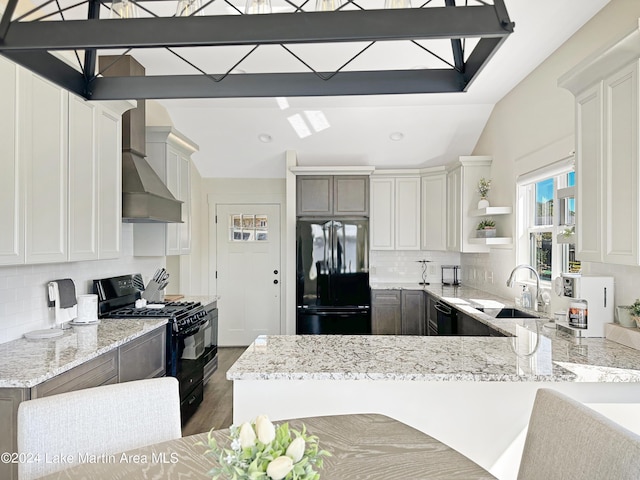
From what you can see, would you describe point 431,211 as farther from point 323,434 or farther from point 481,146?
point 323,434

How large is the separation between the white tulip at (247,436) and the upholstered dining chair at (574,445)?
2.79ft

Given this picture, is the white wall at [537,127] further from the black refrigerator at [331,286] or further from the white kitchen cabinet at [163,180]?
the white kitchen cabinet at [163,180]

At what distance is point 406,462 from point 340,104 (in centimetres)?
412

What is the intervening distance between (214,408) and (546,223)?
10.6ft

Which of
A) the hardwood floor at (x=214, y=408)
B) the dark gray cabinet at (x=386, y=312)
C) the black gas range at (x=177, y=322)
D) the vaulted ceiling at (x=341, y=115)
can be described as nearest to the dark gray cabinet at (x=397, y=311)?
the dark gray cabinet at (x=386, y=312)

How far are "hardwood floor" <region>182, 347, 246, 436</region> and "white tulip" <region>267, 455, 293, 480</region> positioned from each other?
9.09 ft

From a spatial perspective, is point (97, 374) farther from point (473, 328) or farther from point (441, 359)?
point (473, 328)

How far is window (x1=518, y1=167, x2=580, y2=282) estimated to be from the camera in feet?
10.8

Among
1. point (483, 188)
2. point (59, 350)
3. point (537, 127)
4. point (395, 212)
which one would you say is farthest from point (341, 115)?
point (59, 350)

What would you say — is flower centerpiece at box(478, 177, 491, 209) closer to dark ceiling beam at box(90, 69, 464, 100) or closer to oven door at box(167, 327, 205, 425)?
oven door at box(167, 327, 205, 425)

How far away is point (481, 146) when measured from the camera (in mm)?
5113

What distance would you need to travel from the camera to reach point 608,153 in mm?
2094

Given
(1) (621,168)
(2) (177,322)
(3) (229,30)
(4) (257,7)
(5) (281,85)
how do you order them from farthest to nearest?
(2) (177,322)
(1) (621,168)
(5) (281,85)
(4) (257,7)
(3) (229,30)

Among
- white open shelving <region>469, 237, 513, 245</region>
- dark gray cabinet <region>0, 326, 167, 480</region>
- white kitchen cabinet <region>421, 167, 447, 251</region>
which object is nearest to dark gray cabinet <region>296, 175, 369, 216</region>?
white kitchen cabinet <region>421, 167, 447, 251</region>
